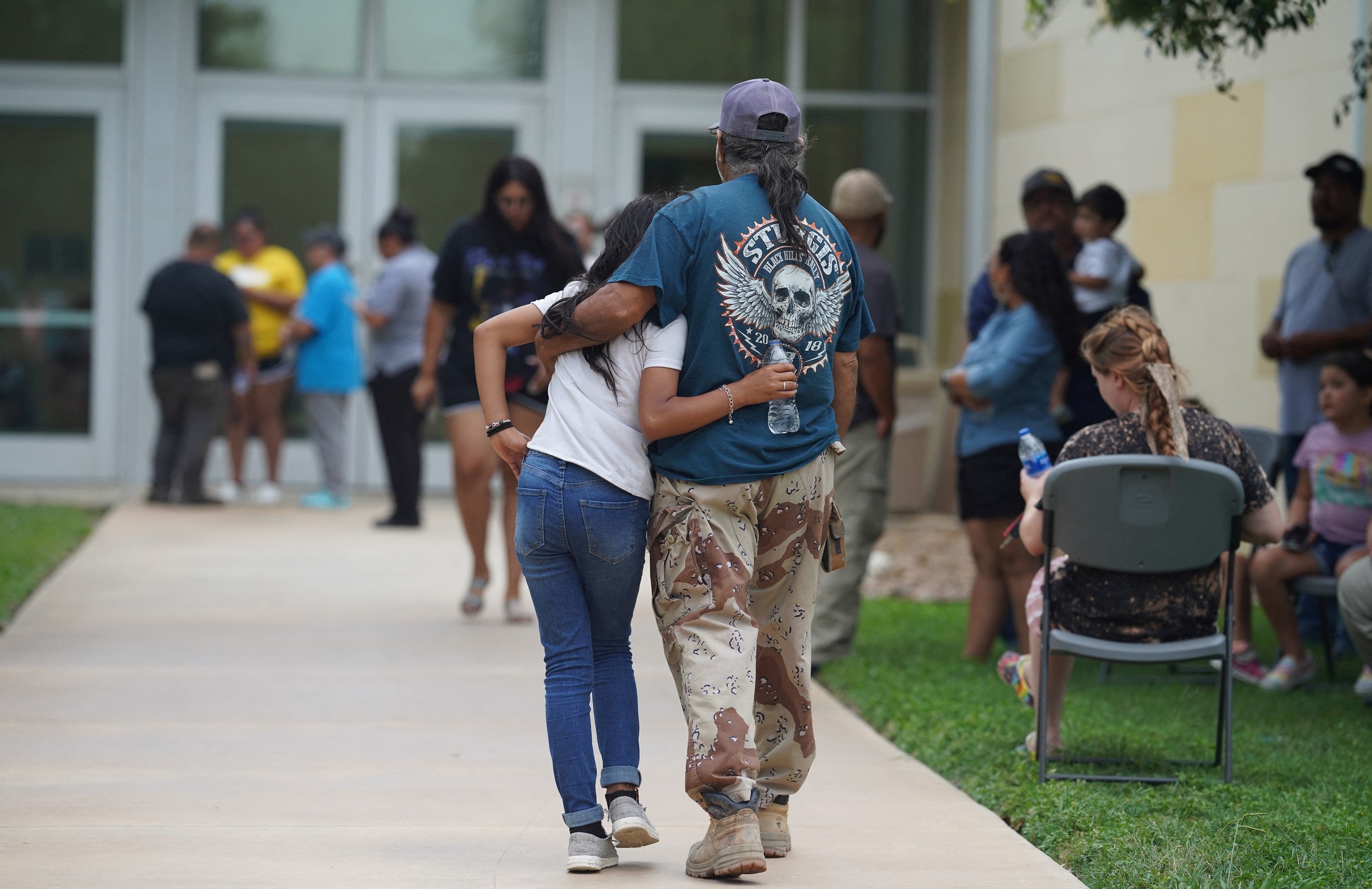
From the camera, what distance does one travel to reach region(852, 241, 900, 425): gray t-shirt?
252 inches

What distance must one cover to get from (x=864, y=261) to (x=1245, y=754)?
235cm

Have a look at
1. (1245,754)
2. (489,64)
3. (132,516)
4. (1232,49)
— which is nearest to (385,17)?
(489,64)

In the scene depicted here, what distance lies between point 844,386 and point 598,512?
2.49 ft

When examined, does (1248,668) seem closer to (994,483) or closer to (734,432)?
(994,483)

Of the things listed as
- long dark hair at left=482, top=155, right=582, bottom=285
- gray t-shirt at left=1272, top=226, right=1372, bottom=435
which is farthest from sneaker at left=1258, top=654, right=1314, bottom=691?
long dark hair at left=482, top=155, right=582, bottom=285

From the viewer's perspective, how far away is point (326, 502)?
1241 cm

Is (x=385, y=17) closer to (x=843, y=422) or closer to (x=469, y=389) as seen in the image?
(x=469, y=389)

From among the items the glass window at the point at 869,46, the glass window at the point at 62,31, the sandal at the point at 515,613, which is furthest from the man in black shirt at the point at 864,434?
the glass window at the point at 62,31

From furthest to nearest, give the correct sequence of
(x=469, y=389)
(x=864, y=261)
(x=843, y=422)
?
(x=469, y=389) → (x=864, y=261) → (x=843, y=422)

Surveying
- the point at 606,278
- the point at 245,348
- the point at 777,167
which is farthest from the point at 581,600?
the point at 245,348

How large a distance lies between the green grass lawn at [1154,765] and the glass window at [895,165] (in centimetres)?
669

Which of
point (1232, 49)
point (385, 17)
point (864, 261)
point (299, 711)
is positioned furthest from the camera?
point (385, 17)

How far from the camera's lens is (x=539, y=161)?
13688 millimetres

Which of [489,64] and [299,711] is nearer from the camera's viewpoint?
[299,711]
